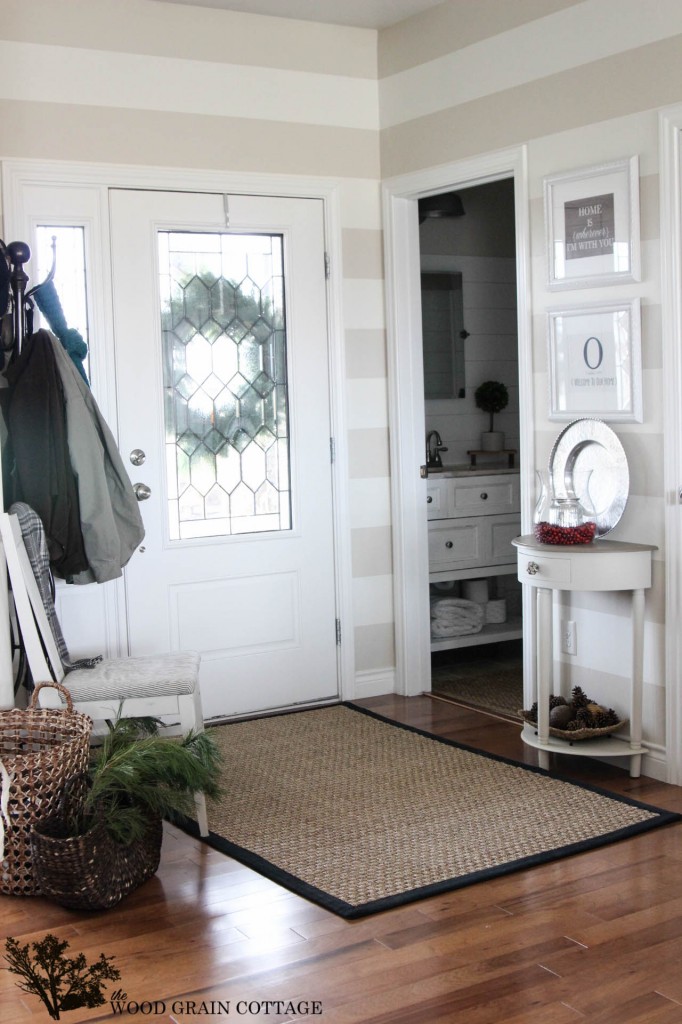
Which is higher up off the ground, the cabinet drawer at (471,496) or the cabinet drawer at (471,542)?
the cabinet drawer at (471,496)

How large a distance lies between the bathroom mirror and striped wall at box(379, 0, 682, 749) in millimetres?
1262

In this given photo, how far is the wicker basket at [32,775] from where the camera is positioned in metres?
2.88

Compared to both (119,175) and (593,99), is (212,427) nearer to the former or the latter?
(119,175)

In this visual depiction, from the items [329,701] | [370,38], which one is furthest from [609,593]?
[370,38]

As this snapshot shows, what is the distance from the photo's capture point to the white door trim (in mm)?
3541

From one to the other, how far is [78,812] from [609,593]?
196 centimetres

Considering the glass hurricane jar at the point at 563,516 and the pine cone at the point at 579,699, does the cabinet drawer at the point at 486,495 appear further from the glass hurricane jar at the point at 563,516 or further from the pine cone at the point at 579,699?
the pine cone at the point at 579,699

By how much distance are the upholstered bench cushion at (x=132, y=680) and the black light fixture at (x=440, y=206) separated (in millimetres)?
2953

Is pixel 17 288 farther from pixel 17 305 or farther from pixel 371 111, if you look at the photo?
pixel 371 111

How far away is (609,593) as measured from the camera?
3.90 m

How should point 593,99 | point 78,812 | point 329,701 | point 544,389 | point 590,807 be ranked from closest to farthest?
point 78,812 → point 590,807 → point 593,99 → point 544,389 → point 329,701

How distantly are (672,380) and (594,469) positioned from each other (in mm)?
449

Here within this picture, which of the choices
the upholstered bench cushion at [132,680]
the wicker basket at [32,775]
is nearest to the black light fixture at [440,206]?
the upholstered bench cushion at [132,680]

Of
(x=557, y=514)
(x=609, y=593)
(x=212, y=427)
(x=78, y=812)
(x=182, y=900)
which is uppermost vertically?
(x=212, y=427)
